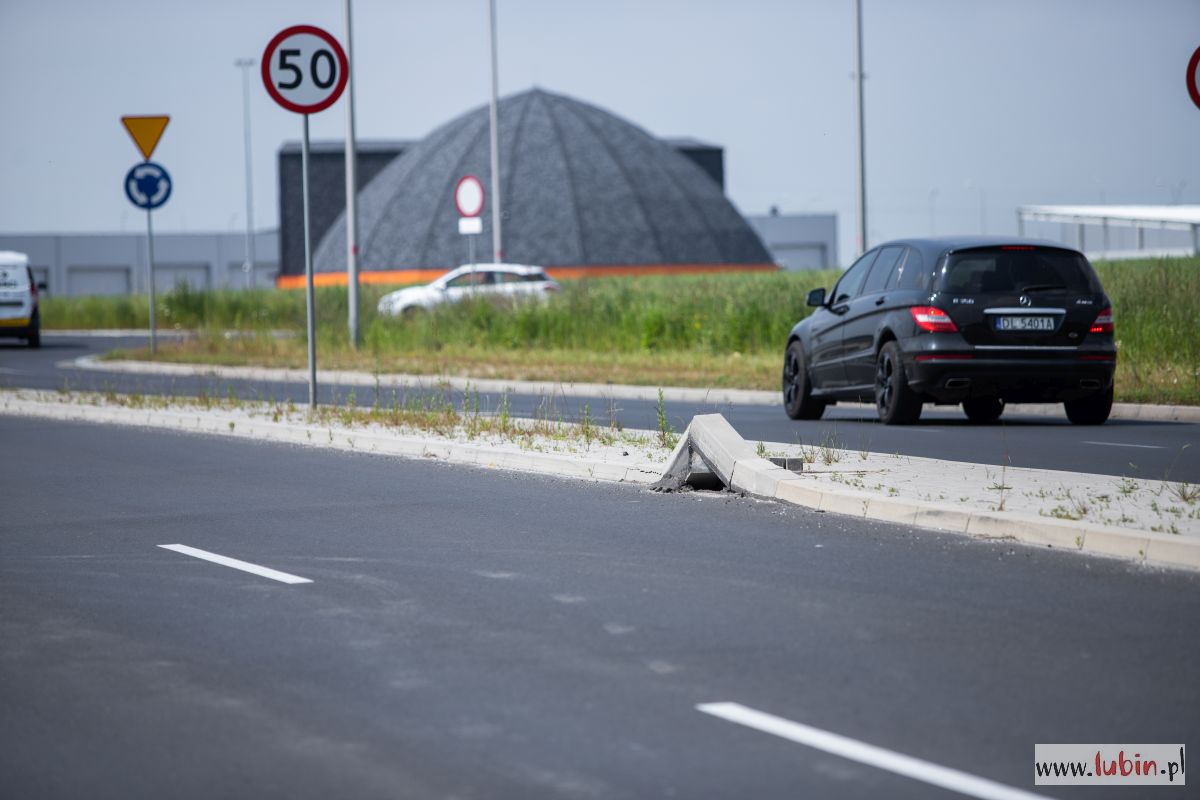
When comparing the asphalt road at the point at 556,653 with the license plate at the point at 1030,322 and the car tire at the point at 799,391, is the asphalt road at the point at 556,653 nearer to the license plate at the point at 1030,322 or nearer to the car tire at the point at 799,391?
the license plate at the point at 1030,322

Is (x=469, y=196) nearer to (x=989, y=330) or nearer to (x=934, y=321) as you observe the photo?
(x=934, y=321)

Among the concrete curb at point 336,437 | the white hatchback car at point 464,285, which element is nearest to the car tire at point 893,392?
the concrete curb at point 336,437

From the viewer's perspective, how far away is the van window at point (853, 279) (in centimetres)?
1822

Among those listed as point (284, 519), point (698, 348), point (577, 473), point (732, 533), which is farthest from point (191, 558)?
point (698, 348)

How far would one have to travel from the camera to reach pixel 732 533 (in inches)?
390

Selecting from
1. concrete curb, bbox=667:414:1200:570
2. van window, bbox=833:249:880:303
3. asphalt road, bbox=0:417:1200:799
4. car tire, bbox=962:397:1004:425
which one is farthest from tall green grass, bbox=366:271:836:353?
asphalt road, bbox=0:417:1200:799

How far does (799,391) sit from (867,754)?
1359 cm

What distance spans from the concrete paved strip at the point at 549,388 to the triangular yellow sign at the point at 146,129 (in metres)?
4.30

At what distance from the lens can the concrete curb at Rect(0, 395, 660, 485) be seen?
13.0 metres

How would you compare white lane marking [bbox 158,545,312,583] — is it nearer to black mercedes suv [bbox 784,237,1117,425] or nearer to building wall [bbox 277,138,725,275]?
black mercedes suv [bbox 784,237,1117,425]

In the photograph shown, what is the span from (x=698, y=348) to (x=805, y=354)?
12391mm

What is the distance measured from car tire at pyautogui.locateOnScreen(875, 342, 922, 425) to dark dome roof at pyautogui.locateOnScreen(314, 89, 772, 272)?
52.3 metres

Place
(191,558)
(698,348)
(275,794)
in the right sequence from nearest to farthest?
(275,794)
(191,558)
(698,348)

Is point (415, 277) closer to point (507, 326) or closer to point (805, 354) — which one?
point (507, 326)
